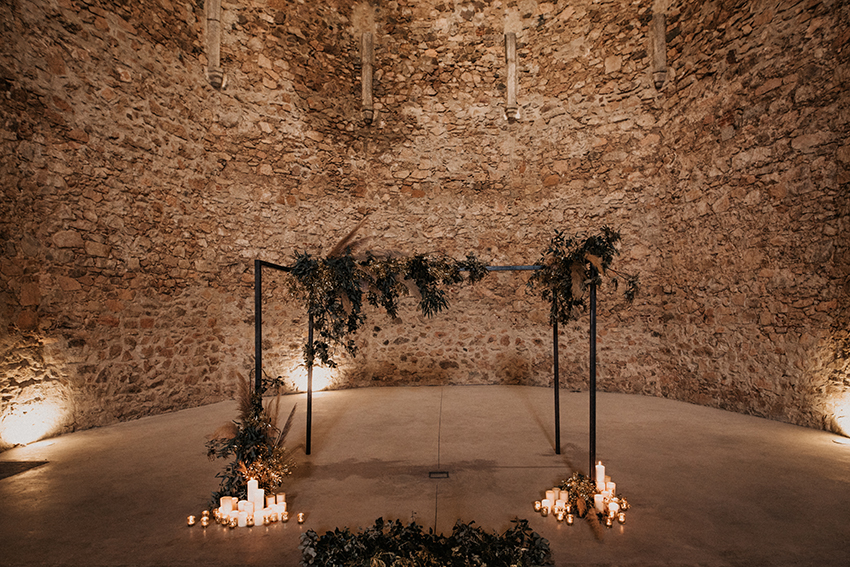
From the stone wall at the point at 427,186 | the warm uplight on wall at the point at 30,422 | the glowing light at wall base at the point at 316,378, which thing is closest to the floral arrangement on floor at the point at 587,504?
the stone wall at the point at 427,186

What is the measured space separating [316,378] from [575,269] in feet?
15.1

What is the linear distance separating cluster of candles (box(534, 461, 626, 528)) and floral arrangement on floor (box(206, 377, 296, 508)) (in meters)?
1.73

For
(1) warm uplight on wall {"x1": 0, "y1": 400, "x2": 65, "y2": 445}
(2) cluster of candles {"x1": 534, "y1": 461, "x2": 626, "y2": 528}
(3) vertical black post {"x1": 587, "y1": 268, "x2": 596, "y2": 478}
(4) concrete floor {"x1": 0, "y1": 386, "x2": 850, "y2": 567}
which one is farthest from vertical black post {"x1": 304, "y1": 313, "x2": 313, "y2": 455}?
(1) warm uplight on wall {"x1": 0, "y1": 400, "x2": 65, "y2": 445}

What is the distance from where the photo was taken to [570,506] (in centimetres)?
253

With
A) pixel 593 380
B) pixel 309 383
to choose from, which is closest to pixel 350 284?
pixel 309 383

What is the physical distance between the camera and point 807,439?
12.6 ft

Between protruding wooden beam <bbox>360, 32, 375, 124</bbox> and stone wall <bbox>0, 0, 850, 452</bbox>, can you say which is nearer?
stone wall <bbox>0, 0, 850, 452</bbox>

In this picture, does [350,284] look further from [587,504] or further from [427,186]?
[427,186]

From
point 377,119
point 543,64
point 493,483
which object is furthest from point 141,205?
point 543,64

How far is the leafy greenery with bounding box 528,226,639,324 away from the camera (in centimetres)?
279

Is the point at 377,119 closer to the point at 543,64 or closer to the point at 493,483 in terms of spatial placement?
the point at 543,64

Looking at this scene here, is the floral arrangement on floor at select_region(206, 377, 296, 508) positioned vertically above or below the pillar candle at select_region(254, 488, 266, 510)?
above

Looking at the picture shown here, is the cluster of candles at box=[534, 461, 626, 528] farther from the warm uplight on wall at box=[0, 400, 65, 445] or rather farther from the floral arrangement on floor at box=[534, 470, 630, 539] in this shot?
the warm uplight on wall at box=[0, 400, 65, 445]

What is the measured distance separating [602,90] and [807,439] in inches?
195
